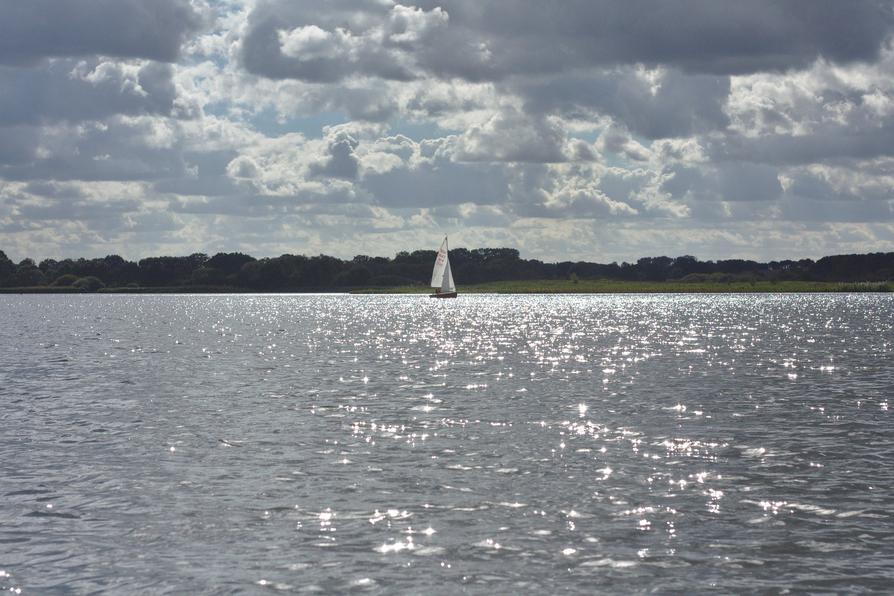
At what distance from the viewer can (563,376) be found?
58.5 metres

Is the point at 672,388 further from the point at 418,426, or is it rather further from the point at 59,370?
the point at 59,370

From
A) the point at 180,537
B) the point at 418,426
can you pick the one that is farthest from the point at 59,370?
the point at 180,537

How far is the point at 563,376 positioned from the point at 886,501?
3474 cm

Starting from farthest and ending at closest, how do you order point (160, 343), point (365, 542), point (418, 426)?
point (160, 343)
point (418, 426)
point (365, 542)

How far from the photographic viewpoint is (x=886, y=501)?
78.6 feet

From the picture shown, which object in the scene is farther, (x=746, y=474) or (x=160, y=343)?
(x=160, y=343)

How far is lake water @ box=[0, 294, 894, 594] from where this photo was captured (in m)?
18.7

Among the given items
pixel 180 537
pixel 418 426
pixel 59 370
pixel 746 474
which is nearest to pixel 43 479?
pixel 180 537

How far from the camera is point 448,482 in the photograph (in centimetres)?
2647

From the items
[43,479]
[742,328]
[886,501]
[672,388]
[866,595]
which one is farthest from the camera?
[742,328]

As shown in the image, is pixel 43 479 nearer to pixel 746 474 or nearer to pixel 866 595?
pixel 746 474

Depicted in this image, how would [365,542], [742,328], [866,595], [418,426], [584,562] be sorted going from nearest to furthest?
[866,595] → [584,562] → [365,542] → [418,426] → [742,328]

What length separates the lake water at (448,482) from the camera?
18719 mm

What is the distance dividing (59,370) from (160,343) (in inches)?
1279
